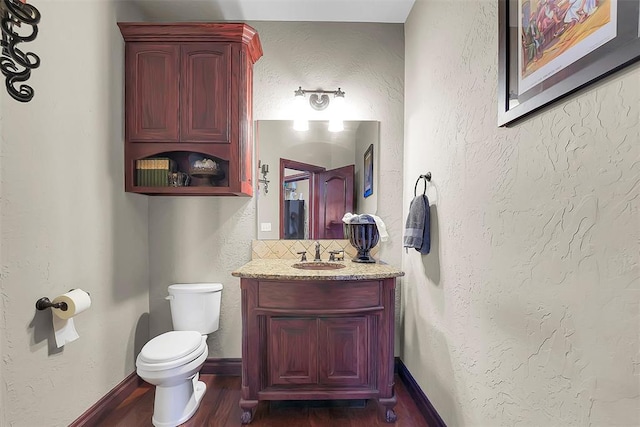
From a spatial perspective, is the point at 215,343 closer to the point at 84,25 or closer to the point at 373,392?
the point at 373,392

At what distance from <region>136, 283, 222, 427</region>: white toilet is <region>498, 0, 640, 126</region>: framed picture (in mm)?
1955

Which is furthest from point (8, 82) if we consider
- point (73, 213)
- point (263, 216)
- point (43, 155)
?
point (263, 216)

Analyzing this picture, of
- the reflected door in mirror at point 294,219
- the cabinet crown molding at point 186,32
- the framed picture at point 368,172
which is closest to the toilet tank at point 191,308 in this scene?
the reflected door in mirror at point 294,219

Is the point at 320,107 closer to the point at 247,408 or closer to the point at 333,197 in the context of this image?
the point at 333,197

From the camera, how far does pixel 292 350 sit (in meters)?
1.80

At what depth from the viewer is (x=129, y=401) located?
2006mm

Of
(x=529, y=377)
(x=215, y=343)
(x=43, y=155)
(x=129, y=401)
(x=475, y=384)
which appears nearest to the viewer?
(x=529, y=377)

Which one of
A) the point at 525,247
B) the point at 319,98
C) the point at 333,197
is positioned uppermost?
the point at 319,98

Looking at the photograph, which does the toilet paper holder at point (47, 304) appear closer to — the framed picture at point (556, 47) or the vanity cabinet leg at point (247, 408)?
the vanity cabinet leg at point (247, 408)

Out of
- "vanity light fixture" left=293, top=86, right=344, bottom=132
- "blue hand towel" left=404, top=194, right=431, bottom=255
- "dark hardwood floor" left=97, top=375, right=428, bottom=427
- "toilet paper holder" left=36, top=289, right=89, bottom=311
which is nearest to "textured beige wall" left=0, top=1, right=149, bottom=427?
"toilet paper holder" left=36, top=289, right=89, bottom=311

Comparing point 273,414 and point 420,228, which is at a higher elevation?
point 420,228

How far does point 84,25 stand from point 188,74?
564mm

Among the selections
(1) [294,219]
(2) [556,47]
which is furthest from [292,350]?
(2) [556,47]

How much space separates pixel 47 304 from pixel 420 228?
6.38 ft
